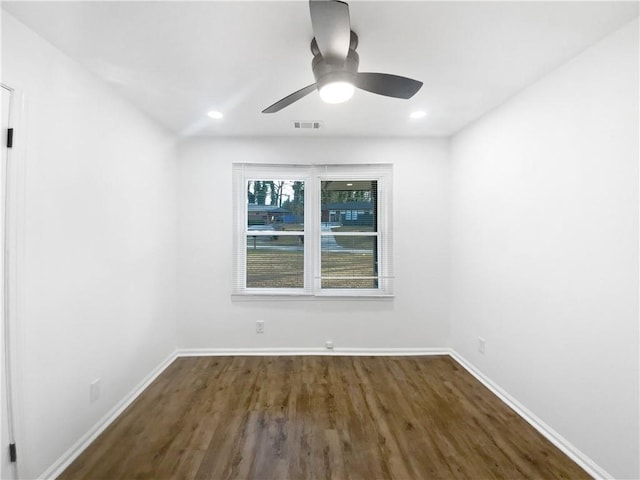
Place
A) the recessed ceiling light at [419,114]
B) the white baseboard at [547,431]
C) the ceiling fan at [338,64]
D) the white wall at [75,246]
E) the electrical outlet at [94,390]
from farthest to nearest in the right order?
the recessed ceiling light at [419,114] < the electrical outlet at [94,390] < the white baseboard at [547,431] < the white wall at [75,246] < the ceiling fan at [338,64]

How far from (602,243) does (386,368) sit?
2092 mm

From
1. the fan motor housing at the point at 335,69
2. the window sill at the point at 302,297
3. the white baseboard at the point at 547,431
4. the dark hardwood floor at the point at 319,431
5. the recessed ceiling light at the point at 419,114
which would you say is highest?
the recessed ceiling light at the point at 419,114

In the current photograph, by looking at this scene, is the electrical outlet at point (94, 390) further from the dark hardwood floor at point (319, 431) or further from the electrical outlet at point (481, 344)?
the electrical outlet at point (481, 344)

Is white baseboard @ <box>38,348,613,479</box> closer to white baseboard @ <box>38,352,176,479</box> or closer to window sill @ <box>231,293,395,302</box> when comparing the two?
white baseboard @ <box>38,352,176,479</box>

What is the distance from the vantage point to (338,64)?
1446 mm

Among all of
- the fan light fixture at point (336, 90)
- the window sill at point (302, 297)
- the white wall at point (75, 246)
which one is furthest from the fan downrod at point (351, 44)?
the window sill at point (302, 297)

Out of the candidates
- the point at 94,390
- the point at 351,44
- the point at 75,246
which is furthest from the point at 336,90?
the point at 94,390

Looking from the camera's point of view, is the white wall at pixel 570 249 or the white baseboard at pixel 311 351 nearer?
the white wall at pixel 570 249

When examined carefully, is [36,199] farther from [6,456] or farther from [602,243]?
[602,243]

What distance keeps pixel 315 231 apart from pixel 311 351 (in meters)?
1.41

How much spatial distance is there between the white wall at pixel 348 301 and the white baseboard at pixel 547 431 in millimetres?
744

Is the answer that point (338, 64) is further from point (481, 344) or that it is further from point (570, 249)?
point (481, 344)

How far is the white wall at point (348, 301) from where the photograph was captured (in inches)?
127

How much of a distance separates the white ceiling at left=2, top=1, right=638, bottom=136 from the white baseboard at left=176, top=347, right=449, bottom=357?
256 centimetres
